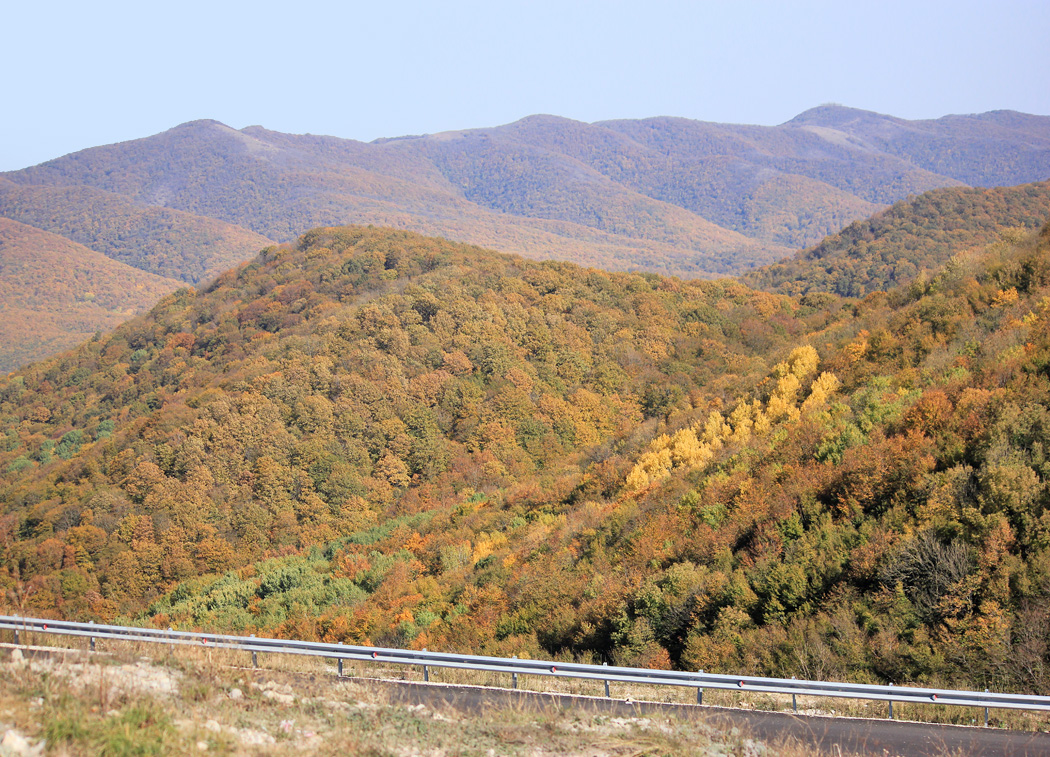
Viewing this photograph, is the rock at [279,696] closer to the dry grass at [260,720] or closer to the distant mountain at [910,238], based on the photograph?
the dry grass at [260,720]

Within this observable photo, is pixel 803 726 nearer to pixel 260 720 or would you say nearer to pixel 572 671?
pixel 572 671

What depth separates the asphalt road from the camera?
828cm

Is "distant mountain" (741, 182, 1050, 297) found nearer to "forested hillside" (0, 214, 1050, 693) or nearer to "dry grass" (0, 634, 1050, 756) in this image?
A: "forested hillside" (0, 214, 1050, 693)

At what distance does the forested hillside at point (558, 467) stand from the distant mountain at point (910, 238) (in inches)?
1082

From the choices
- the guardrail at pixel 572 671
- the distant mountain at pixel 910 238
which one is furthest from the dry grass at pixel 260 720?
the distant mountain at pixel 910 238

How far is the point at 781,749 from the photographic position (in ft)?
26.5

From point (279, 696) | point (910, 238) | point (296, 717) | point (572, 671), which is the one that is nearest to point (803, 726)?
point (572, 671)

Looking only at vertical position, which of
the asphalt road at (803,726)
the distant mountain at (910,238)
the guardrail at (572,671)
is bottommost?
the asphalt road at (803,726)

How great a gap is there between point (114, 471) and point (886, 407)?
159ft

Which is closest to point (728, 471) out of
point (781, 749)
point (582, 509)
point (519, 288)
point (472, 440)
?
point (582, 509)

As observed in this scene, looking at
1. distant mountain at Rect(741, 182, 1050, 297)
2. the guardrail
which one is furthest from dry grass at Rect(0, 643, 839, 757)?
distant mountain at Rect(741, 182, 1050, 297)

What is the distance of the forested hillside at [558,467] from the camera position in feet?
41.0

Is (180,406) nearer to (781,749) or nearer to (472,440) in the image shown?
(472,440)

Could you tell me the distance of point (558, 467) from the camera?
4775 cm
